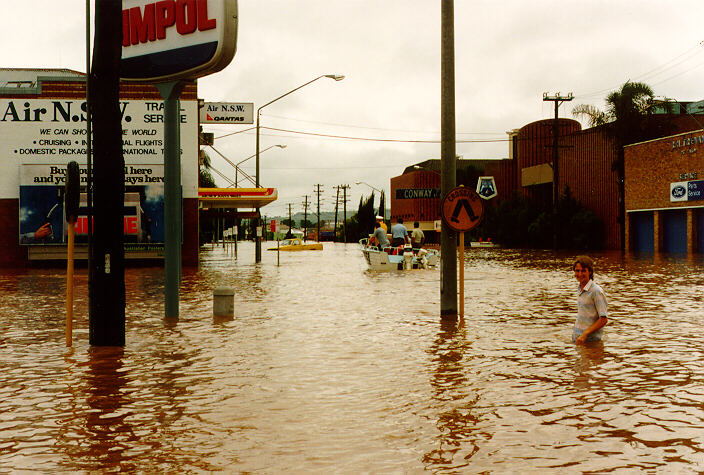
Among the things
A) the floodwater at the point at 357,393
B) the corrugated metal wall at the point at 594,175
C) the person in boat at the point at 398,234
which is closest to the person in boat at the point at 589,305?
the floodwater at the point at 357,393

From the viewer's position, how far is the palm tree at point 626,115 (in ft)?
172

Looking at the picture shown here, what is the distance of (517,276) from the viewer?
24.9m

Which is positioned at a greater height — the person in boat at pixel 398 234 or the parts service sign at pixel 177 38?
the parts service sign at pixel 177 38

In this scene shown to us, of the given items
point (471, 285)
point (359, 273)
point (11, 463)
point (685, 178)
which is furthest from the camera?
point (685, 178)

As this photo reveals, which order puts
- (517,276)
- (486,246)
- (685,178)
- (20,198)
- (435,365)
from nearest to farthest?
(435,365) < (517,276) < (20,198) < (685,178) < (486,246)

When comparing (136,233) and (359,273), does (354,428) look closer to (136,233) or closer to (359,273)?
(359,273)

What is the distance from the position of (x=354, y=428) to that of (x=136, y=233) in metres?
28.0

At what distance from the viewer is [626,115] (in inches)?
2106

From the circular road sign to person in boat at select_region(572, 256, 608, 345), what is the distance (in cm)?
302

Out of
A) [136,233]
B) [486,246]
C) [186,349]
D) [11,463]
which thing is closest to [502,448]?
[11,463]

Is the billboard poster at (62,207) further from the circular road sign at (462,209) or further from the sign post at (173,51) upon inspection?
the circular road sign at (462,209)

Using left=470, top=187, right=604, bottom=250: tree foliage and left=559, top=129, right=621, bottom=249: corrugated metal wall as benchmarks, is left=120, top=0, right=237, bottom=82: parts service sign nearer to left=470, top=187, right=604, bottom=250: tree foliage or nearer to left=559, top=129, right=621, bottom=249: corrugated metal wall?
left=470, top=187, right=604, bottom=250: tree foliage

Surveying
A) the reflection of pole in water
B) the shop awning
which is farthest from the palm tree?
the reflection of pole in water

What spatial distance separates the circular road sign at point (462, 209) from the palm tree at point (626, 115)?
4366 centimetres
